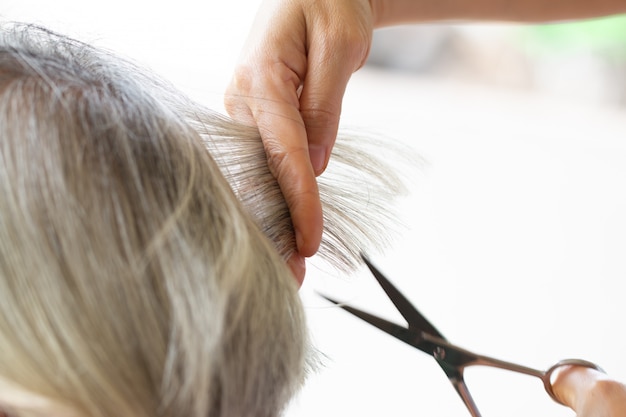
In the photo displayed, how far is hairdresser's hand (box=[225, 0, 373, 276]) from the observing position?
74 cm

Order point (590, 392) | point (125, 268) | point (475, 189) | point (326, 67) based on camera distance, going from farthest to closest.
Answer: point (475, 189) < point (326, 67) < point (590, 392) < point (125, 268)

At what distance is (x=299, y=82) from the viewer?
806 mm

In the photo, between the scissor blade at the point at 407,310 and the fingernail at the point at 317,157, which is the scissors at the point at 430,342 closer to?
the scissor blade at the point at 407,310

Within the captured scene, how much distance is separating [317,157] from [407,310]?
23 centimetres

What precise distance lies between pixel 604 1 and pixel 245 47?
1.85 feet

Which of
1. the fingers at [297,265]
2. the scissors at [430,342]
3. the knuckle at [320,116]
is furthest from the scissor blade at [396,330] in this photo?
the knuckle at [320,116]

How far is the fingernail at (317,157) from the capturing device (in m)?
0.76

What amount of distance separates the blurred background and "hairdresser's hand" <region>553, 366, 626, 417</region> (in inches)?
10.0

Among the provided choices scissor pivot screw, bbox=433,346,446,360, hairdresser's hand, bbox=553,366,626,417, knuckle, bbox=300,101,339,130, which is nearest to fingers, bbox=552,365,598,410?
hairdresser's hand, bbox=553,366,626,417

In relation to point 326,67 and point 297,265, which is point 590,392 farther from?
point 326,67

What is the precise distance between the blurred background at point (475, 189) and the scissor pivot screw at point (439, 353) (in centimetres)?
13

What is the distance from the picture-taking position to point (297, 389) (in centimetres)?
63

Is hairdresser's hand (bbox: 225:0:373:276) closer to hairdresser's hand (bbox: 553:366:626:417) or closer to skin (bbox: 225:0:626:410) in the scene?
skin (bbox: 225:0:626:410)

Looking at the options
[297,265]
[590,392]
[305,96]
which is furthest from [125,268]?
[590,392]
